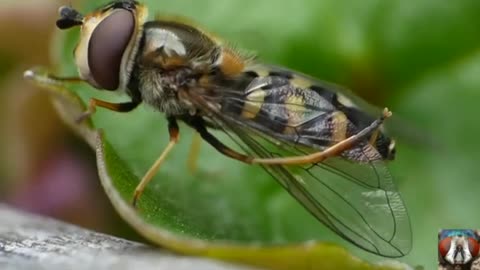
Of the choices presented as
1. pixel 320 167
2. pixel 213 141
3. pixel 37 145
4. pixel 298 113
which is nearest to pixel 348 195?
pixel 320 167

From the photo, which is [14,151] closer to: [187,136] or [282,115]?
[187,136]

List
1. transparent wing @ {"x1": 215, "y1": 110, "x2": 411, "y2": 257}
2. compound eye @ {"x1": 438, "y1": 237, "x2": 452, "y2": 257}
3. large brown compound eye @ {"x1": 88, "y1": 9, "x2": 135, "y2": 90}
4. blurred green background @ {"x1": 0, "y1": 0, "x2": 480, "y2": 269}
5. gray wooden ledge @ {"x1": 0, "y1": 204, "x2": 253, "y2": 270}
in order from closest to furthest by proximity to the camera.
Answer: gray wooden ledge @ {"x1": 0, "y1": 204, "x2": 253, "y2": 270} < compound eye @ {"x1": 438, "y1": 237, "x2": 452, "y2": 257} < transparent wing @ {"x1": 215, "y1": 110, "x2": 411, "y2": 257} < large brown compound eye @ {"x1": 88, "y1": 9, "x2": 135, "y2": 90} < blurred green background @ {"x1": 0, "y1": 0, "x2": 480, "y2": 269}

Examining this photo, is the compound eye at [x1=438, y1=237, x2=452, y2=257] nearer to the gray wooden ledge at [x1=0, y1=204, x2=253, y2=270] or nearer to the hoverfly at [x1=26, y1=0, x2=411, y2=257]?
the hoverfly at [x1=26, y1=0, x2=411, y2=257]

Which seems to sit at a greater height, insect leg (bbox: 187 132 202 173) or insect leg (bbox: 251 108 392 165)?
insect leg (bbox: 251 108 392 165)

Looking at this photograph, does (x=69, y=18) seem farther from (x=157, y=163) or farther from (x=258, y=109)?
(x=258, y=109)

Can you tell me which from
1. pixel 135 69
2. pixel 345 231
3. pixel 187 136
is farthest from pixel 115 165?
pixel 187 136

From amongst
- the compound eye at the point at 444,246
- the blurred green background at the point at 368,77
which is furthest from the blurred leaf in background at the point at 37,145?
the compound eye at the point at 444,246

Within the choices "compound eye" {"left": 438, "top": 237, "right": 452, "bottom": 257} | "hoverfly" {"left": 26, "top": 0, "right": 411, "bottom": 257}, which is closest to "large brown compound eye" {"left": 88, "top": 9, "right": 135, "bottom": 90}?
"hoverfly" {"left": 26, "top": 0, "right": 411, "bottom": 257}

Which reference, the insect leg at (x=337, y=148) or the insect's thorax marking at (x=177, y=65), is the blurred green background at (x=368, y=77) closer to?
the insect's thorax marking at (x=177, y=65)
